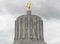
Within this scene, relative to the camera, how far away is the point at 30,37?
63.2 m

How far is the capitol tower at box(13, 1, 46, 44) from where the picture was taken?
6331cm

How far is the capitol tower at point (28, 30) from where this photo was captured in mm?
63312

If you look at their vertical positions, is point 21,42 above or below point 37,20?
below

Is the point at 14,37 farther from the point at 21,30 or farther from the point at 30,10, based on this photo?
the point at 30,10

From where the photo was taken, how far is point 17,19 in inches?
2562

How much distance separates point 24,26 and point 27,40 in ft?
10.5

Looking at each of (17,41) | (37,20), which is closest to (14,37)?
(17,41)

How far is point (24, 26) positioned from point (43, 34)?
15.8ft

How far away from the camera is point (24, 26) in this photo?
64000 millimetres

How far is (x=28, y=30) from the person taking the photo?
209ft

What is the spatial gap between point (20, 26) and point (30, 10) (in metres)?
4.52

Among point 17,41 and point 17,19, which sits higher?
point 17,19

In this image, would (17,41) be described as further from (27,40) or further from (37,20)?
(37,20)

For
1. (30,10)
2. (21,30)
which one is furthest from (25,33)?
(30,10)
